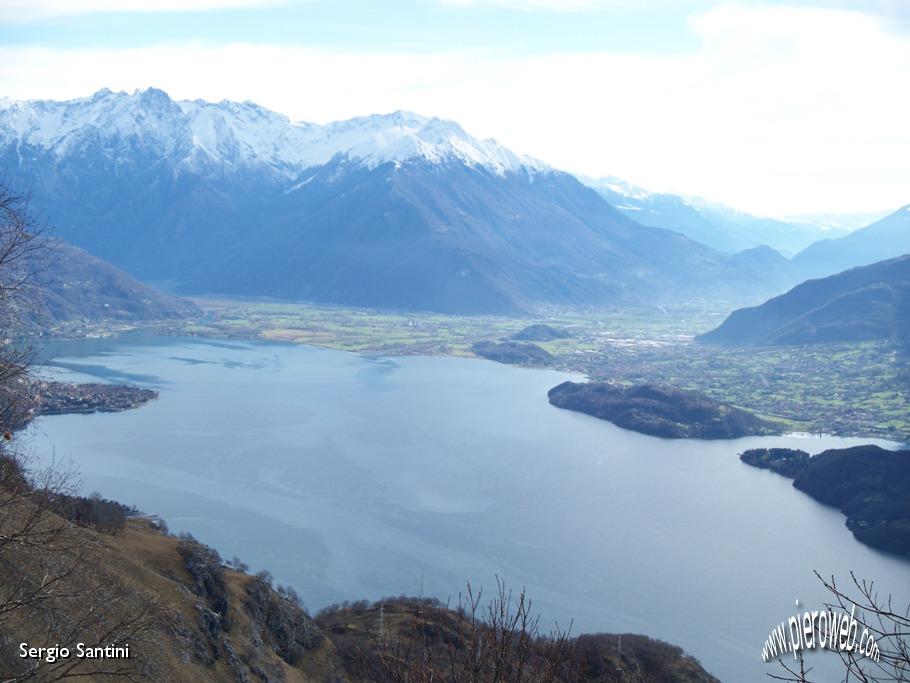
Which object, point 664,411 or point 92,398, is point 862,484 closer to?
point 664,411

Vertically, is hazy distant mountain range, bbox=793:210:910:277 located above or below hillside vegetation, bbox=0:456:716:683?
above

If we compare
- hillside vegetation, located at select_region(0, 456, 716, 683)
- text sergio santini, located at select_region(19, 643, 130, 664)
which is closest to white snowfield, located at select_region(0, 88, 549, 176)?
hillside vegetation, located at select_region(0, 456, 716, 683)

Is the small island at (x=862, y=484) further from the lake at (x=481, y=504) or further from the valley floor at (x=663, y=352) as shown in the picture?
the valley floor at (x=663, y=352)

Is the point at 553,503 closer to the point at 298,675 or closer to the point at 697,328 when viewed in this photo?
the point at 298,675

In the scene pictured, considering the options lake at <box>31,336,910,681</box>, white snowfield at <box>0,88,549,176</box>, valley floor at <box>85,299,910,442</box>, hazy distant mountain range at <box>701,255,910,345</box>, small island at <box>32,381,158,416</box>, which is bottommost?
lake at <box>31,336,910,681</box>

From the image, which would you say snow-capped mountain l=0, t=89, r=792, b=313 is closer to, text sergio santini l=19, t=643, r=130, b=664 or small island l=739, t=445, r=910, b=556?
small island l=739, t=445, r=910, b=556

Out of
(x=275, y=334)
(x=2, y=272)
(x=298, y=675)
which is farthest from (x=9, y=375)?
(x=275, y=334)

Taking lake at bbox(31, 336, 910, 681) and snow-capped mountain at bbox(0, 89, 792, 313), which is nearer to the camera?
lake at bbox(31, 336, 910, 681)

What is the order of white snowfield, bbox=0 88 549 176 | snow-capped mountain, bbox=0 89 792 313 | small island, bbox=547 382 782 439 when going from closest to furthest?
small island, bbox=547 382 782 439 → snow-capped mountain, bbox=0 89 792 313 → white snowfield, bbox=0 88 549 176
